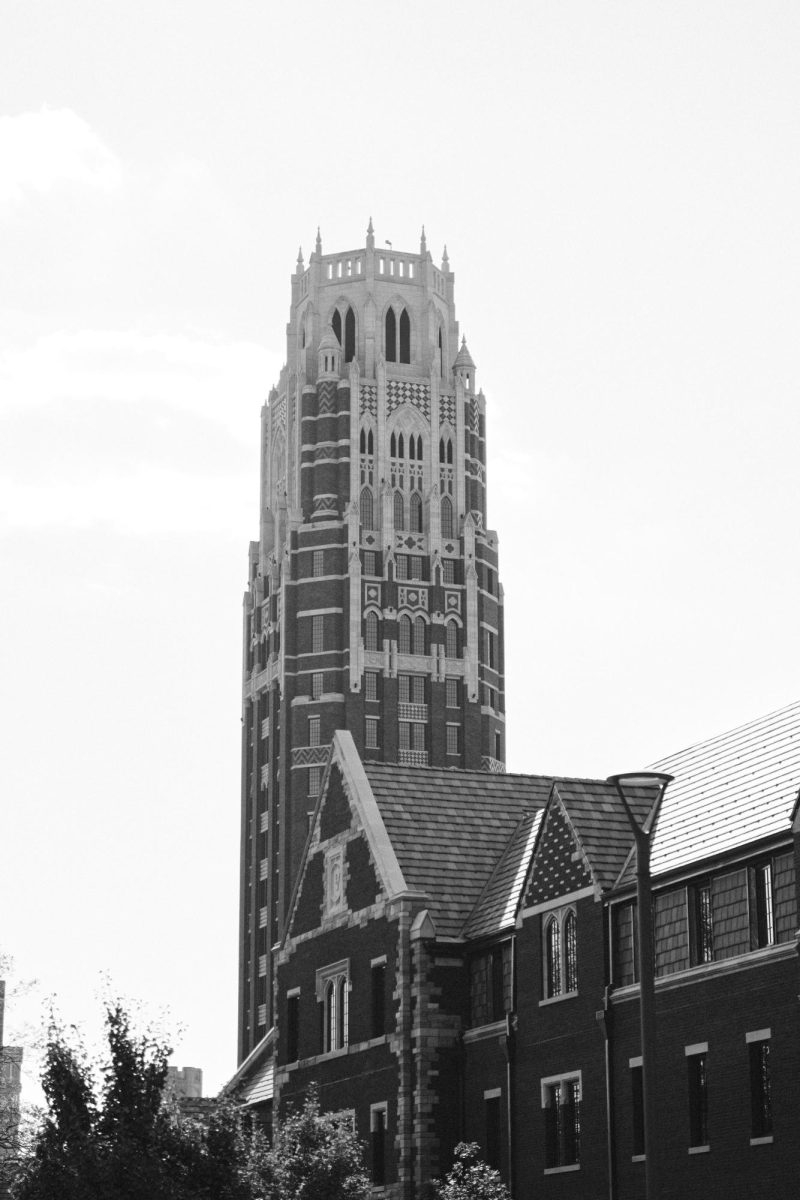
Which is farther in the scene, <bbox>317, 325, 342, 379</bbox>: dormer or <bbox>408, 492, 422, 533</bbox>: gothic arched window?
<bbox>317, 325, 342, 379</bbox>: dormer

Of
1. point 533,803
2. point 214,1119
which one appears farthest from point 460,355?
point 214,1119

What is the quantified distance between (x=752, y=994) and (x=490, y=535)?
390 feet

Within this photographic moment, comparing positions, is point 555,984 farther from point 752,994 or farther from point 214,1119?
point 214,1119

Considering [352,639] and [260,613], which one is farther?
[260,613]

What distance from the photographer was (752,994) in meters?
41.8

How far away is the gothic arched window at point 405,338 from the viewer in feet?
536

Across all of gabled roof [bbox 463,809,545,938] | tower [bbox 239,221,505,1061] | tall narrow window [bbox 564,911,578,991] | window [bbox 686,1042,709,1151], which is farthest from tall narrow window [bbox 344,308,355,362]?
window [bbox 686,1042,709,1151]

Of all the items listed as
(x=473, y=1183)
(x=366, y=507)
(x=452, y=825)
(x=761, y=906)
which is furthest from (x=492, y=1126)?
(x=366, y=507)

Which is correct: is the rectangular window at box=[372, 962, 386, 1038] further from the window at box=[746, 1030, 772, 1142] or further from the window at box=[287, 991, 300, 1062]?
the window at box=[746, 1030, 772, 1142]

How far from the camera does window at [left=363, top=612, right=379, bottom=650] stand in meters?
154

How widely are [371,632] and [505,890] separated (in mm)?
100111

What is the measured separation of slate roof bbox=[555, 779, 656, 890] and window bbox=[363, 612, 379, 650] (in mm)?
101498

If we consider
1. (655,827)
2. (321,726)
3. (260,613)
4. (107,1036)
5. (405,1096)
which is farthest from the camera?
(260,613)

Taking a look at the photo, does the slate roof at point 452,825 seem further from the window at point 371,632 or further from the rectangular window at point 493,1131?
the window at point 371,632
